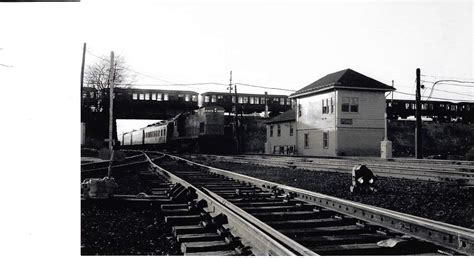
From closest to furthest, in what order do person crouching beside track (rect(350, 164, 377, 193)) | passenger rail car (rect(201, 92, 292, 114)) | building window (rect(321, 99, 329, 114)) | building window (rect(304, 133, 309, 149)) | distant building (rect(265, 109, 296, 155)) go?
1. person crouching beside track (rect(350, 164, 377, 193))
2. building window (rect(321, 99, 329, 114))
3. building window (rect(304, 133, 309, 149))
4. distant building (rect(265, 109, 296, 155))
5. passenger rail car (rect(201, 92, 292, 114))

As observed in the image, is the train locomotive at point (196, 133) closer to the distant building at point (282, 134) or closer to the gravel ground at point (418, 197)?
the distant building at point (282, 134)

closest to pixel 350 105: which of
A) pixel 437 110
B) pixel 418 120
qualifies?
pixel 418 120

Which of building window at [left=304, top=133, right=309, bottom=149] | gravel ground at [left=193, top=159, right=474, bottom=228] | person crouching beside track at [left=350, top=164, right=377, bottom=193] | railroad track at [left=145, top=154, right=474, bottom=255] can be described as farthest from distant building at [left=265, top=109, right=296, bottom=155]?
railroad track at [left=145, top=154, right=474, bottom=255]

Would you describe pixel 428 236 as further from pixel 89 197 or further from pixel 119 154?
pixel 119 154

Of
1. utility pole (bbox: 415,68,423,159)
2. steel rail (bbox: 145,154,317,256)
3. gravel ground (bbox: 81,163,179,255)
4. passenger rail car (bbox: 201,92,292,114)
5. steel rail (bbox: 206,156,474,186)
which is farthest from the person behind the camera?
passenger rail car (bbox: 201,92,292,114)

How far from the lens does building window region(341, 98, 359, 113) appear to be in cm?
2347

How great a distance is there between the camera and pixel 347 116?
76.6 feet

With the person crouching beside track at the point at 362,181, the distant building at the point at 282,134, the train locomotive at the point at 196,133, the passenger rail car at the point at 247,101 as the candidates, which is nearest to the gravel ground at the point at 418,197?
the person crouching beside track at the point at 362,181

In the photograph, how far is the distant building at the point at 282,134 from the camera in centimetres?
2878

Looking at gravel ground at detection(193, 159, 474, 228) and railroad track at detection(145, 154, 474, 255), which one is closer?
railroad track at detection(145, 154, 474, 255)

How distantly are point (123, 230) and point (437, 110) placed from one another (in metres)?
34.8

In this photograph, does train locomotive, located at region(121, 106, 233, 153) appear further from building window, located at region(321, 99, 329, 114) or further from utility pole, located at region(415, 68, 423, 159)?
utility pole, located at region(415, 68, 423, 159)

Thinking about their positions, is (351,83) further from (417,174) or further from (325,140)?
(417,174)

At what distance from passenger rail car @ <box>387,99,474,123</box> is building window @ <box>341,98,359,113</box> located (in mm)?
11671
